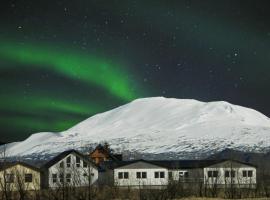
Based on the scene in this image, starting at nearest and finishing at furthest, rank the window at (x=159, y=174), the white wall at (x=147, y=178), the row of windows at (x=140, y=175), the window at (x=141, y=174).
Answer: the white wall at (x=147, y=178)
the row of windows at (x=140, y=175)
the window at (x=159, y=174)
the window at (x=141, y=174)

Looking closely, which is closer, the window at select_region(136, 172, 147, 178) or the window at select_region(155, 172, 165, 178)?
the window at select_region(155, 172, 165, 178)

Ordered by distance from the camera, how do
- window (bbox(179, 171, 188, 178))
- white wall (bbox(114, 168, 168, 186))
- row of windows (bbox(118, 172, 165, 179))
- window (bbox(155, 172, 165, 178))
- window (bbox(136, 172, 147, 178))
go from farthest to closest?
window (bbox(179, 171, 188, 178)) < window (bbox(136, 172, 147, 178)) < window (bbox(155, 172, 165, 178)) < row of windows (bbox(118, 172, 165, 179)) < white wall (bbox(114, 168, 168, 186))

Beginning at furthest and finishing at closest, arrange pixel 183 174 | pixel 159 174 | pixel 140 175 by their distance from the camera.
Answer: pixel 183 174 → pixel 140 175 → pixel 159 174

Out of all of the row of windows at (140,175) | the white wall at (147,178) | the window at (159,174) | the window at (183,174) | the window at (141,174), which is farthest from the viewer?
the window at (183,174)

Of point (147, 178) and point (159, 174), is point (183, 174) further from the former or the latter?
point (147, 178)

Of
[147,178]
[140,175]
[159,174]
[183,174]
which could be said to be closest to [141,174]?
[140,175]

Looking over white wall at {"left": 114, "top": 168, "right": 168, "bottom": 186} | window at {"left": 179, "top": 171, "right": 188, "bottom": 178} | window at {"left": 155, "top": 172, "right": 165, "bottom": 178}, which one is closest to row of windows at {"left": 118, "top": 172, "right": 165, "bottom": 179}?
window at {"left": 155, "top": 172, "right": 165, "bottom": 178}

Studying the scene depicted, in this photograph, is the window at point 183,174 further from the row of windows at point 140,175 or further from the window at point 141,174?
the window at point 141,174

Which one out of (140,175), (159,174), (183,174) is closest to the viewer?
(159,174)

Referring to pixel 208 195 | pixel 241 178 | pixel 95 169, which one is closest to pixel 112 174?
pixel 95 169

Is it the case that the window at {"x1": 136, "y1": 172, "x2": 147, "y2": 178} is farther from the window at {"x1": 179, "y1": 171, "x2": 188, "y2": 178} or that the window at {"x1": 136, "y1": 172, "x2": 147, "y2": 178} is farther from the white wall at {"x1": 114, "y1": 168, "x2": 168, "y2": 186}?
the window at {"x1": 179, "y1": 171, "x2": 188, "y2": 178}

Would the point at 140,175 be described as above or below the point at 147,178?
above

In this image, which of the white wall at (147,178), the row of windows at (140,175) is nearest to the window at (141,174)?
the row of windows at (140,175)

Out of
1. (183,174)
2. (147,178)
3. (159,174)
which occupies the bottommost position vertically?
(147,178)
